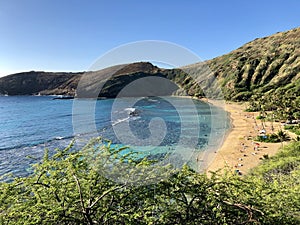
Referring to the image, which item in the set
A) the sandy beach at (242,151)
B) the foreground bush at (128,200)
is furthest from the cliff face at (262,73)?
the foreground bush at (128,200)

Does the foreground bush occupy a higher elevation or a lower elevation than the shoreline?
higher

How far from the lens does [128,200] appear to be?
6.27 metres

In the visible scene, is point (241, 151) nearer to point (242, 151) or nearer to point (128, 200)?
point (242, 151)

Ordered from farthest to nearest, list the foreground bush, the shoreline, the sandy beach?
the sandy beach
the shoreline
the foreground bush

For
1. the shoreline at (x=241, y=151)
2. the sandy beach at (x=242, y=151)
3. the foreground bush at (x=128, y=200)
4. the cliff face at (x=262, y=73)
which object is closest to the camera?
the foreground bush at (x=128, y=200)

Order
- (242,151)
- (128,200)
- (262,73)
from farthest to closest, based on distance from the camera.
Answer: (262,73), (242,151), (128,200)

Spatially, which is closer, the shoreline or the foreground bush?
the foreground bush

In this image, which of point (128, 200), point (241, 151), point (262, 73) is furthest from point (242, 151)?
point (262, 73)

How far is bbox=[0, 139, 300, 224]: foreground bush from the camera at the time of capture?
5.64m

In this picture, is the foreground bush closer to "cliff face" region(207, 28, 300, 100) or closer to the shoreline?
the shoreline

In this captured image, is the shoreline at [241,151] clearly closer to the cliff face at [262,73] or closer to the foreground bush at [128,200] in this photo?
the foreground bush at [128,200]

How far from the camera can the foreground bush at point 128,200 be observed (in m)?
5.64

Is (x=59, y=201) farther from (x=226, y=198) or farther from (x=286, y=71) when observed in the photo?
(x=286, y=71)

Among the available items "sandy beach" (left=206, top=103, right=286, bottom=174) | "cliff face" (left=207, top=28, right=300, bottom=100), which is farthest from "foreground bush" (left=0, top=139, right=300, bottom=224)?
"cliff face" (left=207, top=28, right=300, bottom=100)
